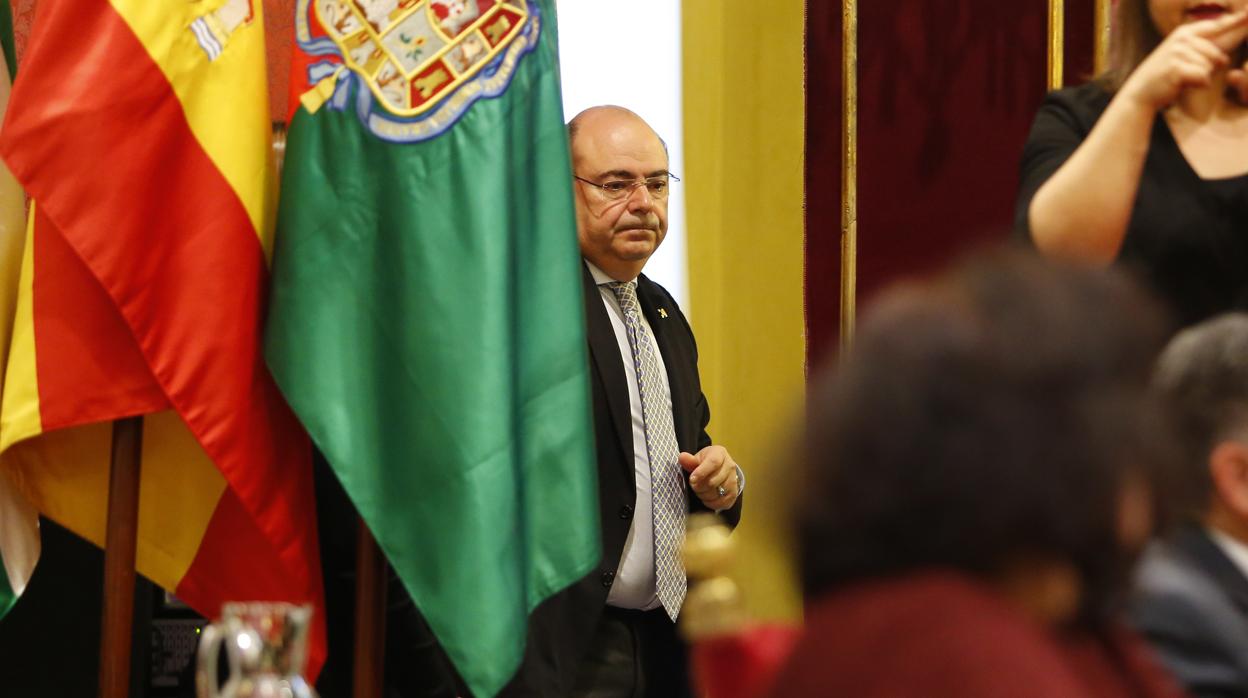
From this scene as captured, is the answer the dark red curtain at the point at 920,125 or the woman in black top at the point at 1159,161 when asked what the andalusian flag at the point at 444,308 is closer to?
the woman in black top at the point at 1159,161

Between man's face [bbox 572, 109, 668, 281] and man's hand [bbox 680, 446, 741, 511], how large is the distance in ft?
1.33

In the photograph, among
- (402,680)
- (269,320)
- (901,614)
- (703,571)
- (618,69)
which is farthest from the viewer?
(618,69)

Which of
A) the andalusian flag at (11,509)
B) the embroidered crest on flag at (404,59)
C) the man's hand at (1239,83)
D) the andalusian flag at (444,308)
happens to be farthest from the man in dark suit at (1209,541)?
the andalusian flag at (11,509)

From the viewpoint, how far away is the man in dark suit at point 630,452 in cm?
262

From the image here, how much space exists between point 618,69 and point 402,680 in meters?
1.78

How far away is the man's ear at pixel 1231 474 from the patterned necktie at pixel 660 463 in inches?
55.1

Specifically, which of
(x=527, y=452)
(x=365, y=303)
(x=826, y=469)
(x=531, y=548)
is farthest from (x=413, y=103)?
(x=826, y=469)

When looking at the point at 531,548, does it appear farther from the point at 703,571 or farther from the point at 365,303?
the point at 703,571

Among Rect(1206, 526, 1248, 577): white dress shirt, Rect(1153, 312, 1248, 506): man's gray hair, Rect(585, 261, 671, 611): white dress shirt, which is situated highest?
Rect(1153, 312, 1248, 506): man's gray hair

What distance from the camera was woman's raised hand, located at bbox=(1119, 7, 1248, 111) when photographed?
5.55 feet

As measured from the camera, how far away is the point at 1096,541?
2.53 ft

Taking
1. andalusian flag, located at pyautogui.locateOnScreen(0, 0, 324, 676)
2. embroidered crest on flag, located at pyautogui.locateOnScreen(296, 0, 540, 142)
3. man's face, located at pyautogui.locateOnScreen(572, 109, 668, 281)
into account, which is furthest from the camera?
man's face, located at pyautogui.locateOnScreen(572, 109, 668, 281)

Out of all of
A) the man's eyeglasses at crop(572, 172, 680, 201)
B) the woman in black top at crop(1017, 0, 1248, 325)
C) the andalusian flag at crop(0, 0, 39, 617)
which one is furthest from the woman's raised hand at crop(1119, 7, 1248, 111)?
the andalusian flag at crop(0, 0, 39, 617)

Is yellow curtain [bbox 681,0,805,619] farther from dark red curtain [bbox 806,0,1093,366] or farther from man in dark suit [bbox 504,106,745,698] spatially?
man in dark suit [bbox 504,106,745,698]
